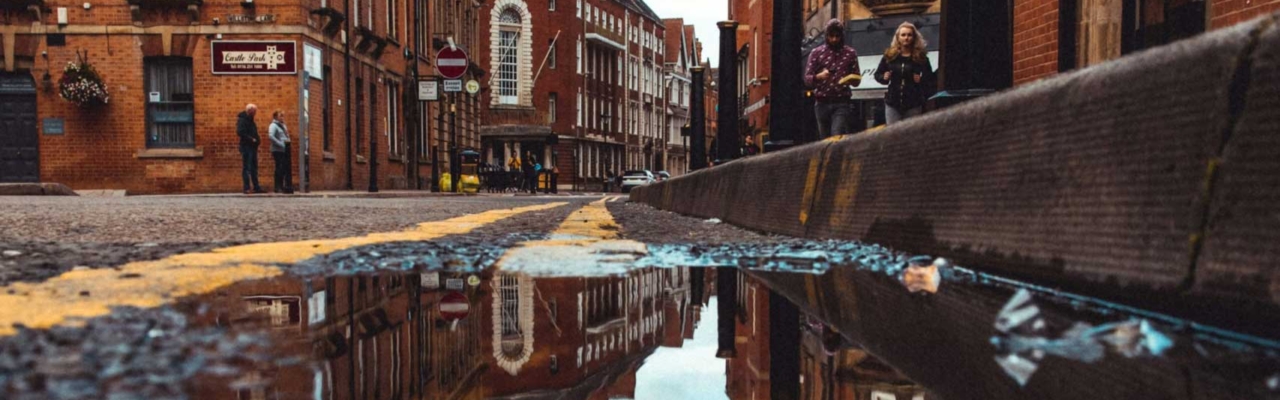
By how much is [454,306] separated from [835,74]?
927 cm

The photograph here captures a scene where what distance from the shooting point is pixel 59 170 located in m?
22.4

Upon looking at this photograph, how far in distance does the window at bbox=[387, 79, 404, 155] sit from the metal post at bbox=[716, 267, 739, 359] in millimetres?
27843

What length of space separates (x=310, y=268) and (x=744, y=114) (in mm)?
42524

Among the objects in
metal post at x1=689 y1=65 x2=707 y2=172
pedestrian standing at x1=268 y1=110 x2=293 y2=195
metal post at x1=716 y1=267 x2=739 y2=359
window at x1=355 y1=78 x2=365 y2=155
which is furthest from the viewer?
window at x1=355 y1=78 x2=365 y2=155

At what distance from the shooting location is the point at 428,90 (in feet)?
87.8

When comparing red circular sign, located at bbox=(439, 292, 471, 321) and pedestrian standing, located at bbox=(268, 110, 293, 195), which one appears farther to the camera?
pedestrian standing, located at bbox=(268, 110, 293, 195)

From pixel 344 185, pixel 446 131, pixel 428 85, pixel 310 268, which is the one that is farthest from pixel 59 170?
pixel 310 268

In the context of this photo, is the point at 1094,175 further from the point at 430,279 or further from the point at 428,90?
the point at 428,90

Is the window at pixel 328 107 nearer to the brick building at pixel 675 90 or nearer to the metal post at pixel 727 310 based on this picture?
the metal post at pixel 727 310

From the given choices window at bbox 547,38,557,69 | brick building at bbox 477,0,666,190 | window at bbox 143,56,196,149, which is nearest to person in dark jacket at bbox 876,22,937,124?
window at bbox 143,56,196,149

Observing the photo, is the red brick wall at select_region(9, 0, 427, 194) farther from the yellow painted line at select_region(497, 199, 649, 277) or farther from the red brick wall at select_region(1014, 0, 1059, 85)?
the yellow painted line at select_region(497, 199, 649, 277)

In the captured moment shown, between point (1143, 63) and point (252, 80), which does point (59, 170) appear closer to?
point (252, 80)

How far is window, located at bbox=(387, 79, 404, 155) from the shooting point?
30797 mm

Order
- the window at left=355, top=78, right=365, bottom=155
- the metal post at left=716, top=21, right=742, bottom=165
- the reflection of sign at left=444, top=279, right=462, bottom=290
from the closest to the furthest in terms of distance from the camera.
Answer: the reflection of sign at left=444, top=279, right=462, bottom=290
the metal post at left=716, top=21, right=742, bottom=165
the window at left=355, top=78, right=365, bottom=155
